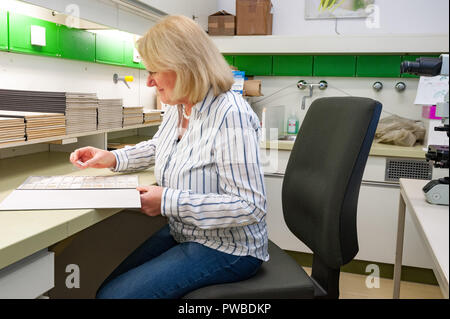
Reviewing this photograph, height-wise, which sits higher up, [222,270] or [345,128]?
[345,128]

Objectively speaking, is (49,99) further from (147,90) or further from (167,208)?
(147,90)

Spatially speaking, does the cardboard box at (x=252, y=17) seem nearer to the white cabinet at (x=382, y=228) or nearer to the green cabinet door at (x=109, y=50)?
the green cabinet door at (x=109, y=50)

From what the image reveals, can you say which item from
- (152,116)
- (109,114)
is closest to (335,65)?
(152,116)

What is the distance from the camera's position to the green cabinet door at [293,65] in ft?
9.36

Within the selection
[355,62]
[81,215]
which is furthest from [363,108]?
[355,62]

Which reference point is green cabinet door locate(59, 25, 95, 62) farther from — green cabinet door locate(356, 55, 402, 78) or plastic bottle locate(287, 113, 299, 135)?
green cabinet door locate(356, 55, 402, 78)

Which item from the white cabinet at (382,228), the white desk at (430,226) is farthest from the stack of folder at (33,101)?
the white cabinet at (382,228)

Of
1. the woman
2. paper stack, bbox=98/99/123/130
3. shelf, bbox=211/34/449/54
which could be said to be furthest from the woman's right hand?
shelf, bbox=211/34/449/54

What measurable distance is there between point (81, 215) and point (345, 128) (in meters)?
0.71

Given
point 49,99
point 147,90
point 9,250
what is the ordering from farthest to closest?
point 147,90, point 49,99, point 9,250

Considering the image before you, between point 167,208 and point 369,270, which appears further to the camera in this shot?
point 369,270

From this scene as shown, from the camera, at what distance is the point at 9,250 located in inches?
31.9

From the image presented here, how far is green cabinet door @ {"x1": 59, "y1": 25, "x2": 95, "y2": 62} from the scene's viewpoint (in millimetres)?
1877

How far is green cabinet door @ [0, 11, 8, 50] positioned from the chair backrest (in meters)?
1.15
